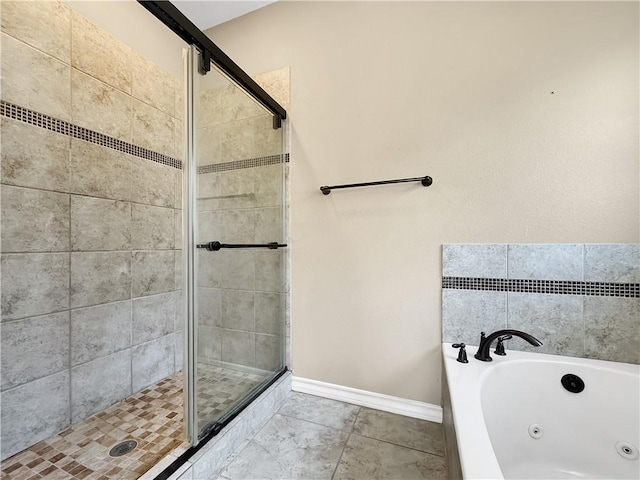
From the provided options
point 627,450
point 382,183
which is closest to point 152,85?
point 382,183

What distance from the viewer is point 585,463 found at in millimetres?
1120

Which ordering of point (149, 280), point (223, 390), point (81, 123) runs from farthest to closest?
point (149, 280) → point (81, 123) → point (223, 390)

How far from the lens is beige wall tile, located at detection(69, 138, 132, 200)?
1.40 metres

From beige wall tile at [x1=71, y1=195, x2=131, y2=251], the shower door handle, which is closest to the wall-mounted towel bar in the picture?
the shower door handle

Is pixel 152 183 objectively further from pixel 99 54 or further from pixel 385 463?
pixel 385 463

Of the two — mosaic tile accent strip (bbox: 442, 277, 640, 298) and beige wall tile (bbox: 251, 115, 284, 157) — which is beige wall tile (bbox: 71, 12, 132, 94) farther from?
mosaic tile accent strip (bbox: 442, 277, 640, 298)

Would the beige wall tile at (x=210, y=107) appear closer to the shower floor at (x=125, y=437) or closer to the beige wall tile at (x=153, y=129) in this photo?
the beige wall tile at (x=153, y=129)

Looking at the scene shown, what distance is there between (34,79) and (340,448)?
219 cm

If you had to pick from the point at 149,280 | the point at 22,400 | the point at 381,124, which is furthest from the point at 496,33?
the point at 22,400

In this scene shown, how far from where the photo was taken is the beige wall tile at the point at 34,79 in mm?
1177

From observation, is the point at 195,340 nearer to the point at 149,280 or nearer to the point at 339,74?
the point at 149,280

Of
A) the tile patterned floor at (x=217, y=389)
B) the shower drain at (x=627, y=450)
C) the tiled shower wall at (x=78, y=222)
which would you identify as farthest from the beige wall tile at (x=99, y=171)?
the shower drain at (x=627, y=450)

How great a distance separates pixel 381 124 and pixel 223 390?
1643 millimetres

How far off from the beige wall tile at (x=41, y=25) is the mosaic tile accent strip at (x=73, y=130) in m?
0.31
